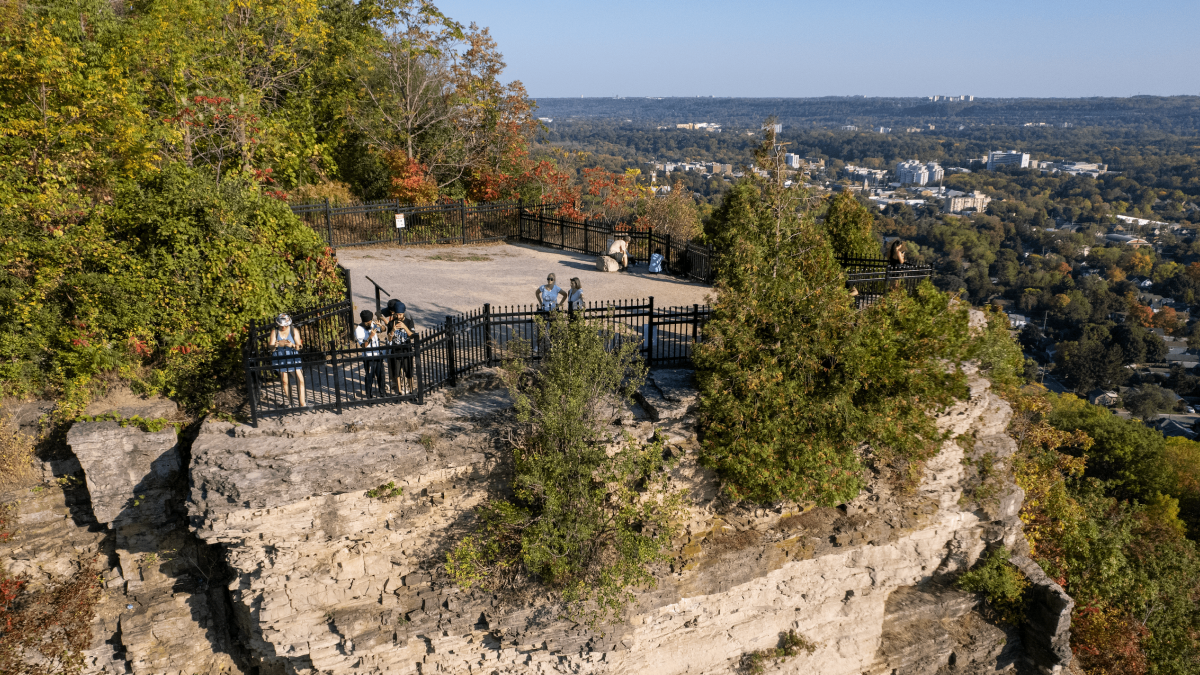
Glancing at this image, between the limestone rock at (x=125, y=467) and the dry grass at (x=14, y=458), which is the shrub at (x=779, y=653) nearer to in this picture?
the limestone rock at (x=125, y=467)

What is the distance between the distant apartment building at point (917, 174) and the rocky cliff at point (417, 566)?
415ft

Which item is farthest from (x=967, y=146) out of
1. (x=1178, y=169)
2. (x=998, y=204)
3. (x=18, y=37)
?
(x=18, y=37)

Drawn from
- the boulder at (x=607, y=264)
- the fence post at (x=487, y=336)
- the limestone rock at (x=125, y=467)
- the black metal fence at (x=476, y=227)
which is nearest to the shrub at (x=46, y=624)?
the limestone rock at (x=125, y=467)

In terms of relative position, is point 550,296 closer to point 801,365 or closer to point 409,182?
point 801,365

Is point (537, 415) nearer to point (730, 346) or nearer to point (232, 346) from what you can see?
point (730, 346)

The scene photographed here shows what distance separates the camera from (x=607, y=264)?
62.1 ft

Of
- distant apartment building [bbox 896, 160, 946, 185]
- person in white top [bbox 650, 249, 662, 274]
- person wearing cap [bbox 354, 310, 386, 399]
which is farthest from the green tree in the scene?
distant apartment building [bbox 896, 160, 946, 185]

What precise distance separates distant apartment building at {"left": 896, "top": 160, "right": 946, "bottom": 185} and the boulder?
12072cm

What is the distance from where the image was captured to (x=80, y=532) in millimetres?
10734

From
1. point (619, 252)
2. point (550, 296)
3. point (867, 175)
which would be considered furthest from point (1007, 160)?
point (550, 296)

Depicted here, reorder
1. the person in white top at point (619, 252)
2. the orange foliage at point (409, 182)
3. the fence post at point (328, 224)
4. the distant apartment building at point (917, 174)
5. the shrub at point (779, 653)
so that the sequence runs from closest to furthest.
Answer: the shrub at point (779, 653)
the person in white top at point (619, 252)
the fence post at point (328, 224)
the orange foliage at point (409, 182)
the distant apartment building at point (917, 174)

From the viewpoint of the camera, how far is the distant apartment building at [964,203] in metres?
98.2

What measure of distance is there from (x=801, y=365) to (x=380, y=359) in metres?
6.46

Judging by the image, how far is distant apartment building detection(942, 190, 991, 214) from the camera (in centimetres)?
9819
